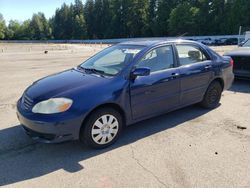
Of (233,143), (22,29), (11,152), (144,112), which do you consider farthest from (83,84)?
(22,29)

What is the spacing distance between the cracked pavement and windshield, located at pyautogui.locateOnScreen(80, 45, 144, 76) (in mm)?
1179

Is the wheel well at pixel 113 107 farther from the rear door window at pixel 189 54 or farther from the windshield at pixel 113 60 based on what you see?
the rear door window at pixel 189 54

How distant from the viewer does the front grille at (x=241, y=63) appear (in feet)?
27.2

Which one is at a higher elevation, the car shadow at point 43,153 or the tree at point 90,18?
the tree at point 90,18

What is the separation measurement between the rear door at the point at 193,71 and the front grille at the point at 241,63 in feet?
10.1

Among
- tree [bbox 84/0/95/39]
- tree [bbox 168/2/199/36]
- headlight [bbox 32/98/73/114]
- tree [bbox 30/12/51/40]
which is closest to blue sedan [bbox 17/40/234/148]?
headlight [bbox 32/98/73/114]

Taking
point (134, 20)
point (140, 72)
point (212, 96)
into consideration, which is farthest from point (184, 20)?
point (140, 72)

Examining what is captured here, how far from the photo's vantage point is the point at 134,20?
317 ft

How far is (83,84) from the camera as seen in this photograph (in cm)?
418

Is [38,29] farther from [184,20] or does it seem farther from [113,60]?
[113,60]

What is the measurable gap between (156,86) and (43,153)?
84.4 inches

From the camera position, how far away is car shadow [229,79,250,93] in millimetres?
7858

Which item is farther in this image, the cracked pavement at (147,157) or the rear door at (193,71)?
the rear door at (193,71)

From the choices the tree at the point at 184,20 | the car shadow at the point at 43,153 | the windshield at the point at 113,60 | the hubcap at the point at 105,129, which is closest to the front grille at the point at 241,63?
the car shadow at the point at 43,153
